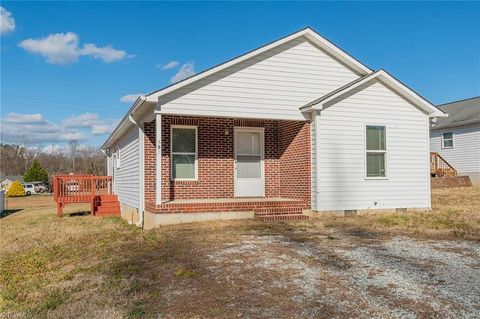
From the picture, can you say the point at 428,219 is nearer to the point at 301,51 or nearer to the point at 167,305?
the point at 301,51

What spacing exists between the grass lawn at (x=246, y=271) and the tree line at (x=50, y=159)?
6288 centimetres

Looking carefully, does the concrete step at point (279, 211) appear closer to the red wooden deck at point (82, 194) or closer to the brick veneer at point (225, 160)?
the brick veneer at point (225, 160)

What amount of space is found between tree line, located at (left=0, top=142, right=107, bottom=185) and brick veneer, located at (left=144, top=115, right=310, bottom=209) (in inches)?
2342

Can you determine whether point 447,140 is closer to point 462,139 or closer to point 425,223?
point 462,139

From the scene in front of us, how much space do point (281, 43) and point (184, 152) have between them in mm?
4049

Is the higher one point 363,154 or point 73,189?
point 363,154

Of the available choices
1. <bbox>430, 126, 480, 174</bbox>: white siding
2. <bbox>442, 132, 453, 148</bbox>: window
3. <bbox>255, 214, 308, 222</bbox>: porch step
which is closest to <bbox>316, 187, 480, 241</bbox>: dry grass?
<bbox>255, 214, 308, 222</bbox>: porch step

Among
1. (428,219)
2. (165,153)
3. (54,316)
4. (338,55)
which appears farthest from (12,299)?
(338,55)

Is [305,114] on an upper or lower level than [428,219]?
upper

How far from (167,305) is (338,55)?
9.48m

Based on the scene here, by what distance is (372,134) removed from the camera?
1147cm

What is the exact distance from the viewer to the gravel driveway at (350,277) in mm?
4043

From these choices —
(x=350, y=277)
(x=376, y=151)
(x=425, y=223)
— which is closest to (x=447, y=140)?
(x=376, y=151)

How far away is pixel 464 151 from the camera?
23.4 metres
